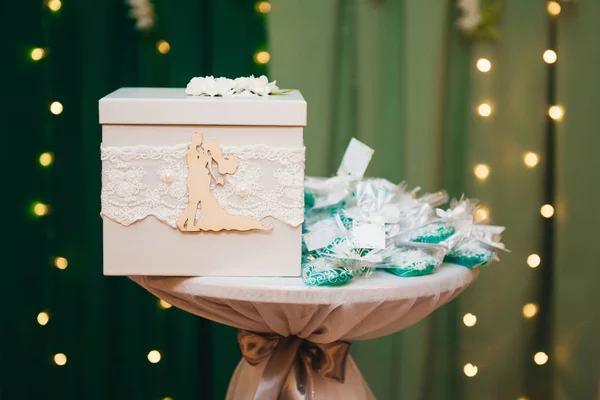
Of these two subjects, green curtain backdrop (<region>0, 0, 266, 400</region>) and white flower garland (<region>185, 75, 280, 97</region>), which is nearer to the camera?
white flower garland (<region>185, 75, 280, 97</region>)

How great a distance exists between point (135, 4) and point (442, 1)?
0.83m

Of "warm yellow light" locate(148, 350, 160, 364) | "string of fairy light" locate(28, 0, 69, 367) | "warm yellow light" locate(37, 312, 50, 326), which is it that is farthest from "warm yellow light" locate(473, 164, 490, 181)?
"warm yellow light" locate(37, 312, 50, 326)

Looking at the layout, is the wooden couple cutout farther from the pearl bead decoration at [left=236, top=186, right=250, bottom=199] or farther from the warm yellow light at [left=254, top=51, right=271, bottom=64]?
the warm yellow light at [left=254, top=51, right=271, bottom=64]

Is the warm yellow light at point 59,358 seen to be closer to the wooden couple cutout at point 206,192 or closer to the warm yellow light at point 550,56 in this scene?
the wooden couple cutout at point 206,192

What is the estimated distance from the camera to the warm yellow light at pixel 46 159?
2020mm

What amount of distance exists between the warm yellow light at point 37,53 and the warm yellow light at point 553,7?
1.38m

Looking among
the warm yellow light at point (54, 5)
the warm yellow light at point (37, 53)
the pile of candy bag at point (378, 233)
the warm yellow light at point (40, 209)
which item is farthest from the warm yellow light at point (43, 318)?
the pile of candy bag at point (378, 233)

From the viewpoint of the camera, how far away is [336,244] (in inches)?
50.7

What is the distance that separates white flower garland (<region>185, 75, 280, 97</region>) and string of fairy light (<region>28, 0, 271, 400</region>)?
63 centimetres

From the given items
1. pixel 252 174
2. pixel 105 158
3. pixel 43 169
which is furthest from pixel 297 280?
pixel 43 169

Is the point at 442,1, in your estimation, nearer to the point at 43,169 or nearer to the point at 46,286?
the point at 43,169

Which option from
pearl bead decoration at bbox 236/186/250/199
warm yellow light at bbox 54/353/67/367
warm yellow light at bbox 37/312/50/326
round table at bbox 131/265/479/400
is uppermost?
pearl bead decoration at bbox 236/186/250/199

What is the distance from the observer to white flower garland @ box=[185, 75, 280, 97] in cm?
134

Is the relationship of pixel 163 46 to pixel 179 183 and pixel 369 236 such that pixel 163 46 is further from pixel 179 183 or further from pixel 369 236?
pixel 369 236
